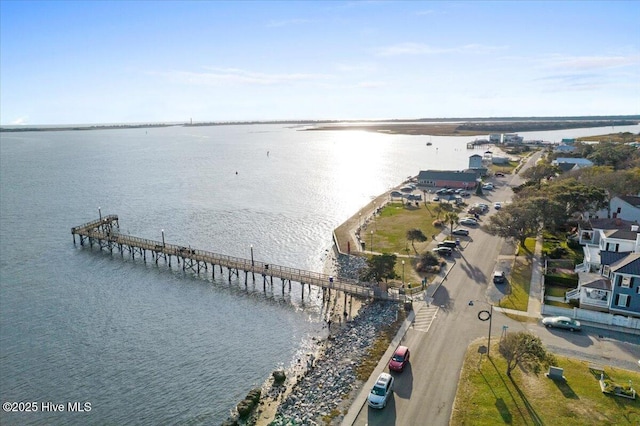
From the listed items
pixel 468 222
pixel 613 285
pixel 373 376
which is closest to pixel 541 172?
pixel 468 222

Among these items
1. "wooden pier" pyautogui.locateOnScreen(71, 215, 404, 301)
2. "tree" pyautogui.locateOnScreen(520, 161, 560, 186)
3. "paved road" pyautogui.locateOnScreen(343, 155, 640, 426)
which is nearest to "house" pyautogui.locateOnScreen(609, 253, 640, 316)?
"paved road" pyautogui.locateOnScreen(343, 155, 640, 426)

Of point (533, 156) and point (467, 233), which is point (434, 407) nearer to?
point (467, 233)

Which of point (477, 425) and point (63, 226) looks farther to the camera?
point (63, 226)

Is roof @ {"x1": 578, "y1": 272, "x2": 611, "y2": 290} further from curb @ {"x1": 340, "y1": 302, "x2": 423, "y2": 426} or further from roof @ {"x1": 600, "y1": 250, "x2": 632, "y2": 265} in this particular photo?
curb @ {"x1": 340, "y1": 302, "x2": 423, "y2": 426}

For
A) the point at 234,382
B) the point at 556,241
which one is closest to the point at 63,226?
the point at 234,382

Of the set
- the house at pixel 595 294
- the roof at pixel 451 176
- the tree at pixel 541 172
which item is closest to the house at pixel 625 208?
the house at pixel 595 294
